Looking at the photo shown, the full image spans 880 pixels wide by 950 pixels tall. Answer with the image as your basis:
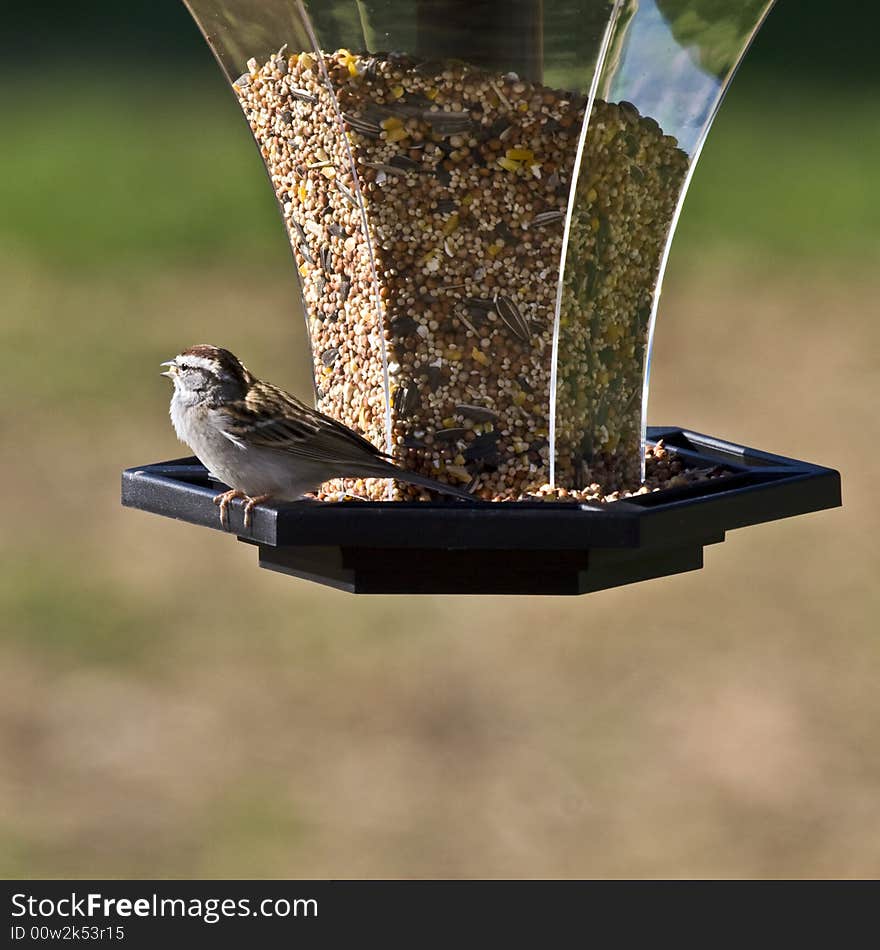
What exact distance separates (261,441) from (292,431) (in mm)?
51

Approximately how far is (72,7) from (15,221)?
2367 millimetres

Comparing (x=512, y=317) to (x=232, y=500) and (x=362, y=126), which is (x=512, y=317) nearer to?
(x=362, y=126)

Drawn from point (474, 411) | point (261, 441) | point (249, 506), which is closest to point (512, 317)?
point (474, 411)

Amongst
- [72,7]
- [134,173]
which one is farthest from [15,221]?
[72,7]

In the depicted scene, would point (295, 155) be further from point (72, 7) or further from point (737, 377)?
point (72, 7)

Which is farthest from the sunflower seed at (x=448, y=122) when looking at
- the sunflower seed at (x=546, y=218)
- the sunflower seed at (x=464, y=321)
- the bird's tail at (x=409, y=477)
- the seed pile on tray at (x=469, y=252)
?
the bird's tail at (x=409, y=477)

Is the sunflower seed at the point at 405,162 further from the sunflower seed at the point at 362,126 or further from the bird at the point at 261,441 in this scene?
the bird at the point at 261,441

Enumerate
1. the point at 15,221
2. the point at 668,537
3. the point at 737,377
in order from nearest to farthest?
1. the point at 668,537
2. the point at 737,377
3. the point at 15,221

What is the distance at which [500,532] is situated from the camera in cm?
271

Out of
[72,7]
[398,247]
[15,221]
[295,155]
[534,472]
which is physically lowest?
[534,472]

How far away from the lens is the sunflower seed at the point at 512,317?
304 centimetres

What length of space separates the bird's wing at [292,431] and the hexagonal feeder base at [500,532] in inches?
4.7

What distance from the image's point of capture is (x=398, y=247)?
303cm

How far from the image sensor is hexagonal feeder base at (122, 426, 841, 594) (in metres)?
2.71
